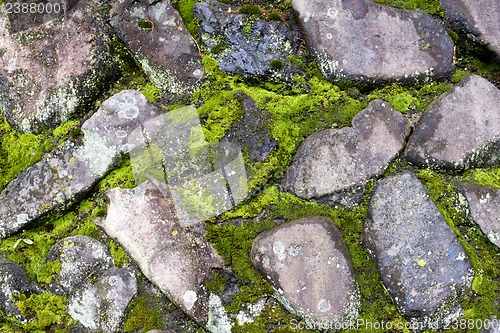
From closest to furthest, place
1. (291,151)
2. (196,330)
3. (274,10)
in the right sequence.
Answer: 1. (196,330)
2. (291,151)
3. (274,10)

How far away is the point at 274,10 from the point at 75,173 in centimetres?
149

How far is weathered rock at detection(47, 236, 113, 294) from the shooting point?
2730 millimetres

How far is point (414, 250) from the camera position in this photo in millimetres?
2592

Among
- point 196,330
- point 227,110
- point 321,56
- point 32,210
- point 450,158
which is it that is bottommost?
point 196,330

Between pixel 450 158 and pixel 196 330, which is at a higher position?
pixel 450 158

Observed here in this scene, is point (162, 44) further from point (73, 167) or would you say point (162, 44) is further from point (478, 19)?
point (478, 19)

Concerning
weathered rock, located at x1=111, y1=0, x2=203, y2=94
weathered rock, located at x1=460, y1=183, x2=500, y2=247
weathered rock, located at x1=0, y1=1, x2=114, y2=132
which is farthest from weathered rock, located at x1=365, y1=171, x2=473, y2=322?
weathered rock, located at x1=0, y1=1, x2=114, y2=132

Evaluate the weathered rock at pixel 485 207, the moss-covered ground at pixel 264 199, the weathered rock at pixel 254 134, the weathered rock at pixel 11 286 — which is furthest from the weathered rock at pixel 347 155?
the weathered rock at pixel 11 286

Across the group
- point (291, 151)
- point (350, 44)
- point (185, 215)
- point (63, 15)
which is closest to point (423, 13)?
point (350, 44)

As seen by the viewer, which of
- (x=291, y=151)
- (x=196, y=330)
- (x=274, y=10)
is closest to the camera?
(x=196, y=330)

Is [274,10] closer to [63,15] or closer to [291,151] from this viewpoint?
[291,151]

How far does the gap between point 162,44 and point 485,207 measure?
1976mm

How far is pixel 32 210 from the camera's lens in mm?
2883

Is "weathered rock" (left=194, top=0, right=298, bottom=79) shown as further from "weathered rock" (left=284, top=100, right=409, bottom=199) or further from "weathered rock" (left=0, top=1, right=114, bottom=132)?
"weathered rock" (left=0, top=1, right=114, bottom=132)
